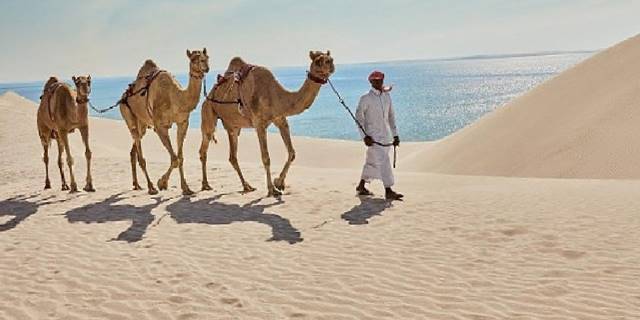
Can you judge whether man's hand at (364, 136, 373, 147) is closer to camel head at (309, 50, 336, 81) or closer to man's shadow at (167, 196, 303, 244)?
camel head at (309, 50, 336, 81)

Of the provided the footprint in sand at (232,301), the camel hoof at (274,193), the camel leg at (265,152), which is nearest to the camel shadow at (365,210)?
the camel hoof at (274,193)

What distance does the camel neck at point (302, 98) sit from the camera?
965 centimetres

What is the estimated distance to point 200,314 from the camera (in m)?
5.09

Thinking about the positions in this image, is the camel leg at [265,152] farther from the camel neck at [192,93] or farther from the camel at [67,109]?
the camel at [67,109]

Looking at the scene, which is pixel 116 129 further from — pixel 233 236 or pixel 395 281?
pixel 395 281

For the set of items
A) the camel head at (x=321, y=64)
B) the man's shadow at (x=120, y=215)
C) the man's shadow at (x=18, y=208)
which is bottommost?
the man's shadow at (x=18, y=208)

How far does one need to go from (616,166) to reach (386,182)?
777cm

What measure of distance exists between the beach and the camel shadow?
0.04m

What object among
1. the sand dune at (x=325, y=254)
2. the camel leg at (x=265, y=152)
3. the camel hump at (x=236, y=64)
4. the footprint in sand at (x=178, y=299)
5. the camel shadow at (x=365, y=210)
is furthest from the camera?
the camel hump at (x=236, y=64)

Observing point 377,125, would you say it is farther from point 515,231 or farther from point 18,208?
point 18,208

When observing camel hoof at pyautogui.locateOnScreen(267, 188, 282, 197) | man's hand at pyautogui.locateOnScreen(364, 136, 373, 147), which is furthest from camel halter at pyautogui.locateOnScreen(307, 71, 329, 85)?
camel hoof at pyautogui.locateOnScreen(267, 188, 282, 197)

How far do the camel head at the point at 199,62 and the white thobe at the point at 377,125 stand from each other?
270 centimetres

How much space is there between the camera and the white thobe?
970 cm

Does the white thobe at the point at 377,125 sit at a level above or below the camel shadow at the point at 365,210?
above
